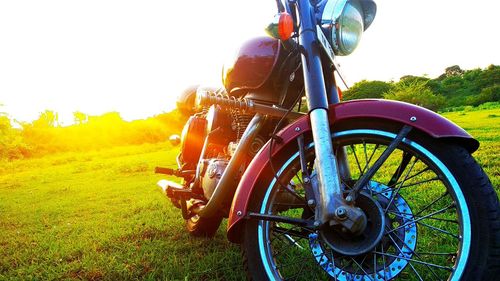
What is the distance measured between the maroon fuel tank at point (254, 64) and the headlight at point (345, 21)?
19.3 inches

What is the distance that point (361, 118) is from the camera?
1615 millimetres

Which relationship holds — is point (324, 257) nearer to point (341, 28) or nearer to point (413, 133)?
point (413, 133)

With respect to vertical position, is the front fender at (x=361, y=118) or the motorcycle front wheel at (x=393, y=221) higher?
the front fender at (x=361, y=118)

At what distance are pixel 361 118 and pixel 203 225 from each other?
1963mm

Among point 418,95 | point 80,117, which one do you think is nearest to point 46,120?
point 80,117

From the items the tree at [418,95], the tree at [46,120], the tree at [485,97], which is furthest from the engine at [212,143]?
the tree at [46,120]

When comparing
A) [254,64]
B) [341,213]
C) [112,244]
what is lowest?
[112,244]

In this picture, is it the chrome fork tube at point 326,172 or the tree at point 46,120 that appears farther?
the tree at point 46,120

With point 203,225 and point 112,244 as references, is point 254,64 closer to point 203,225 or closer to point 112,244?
point 203,225

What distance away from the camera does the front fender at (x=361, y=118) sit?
4.82 ft

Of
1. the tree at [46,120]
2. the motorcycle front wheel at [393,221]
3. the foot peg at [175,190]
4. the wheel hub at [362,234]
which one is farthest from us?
the tree at [46,120]

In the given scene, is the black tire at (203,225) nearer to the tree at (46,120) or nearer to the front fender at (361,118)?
the front fender at (361,118)

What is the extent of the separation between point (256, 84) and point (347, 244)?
3.84ft

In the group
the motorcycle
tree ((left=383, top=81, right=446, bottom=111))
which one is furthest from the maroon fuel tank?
tree ((left=383, top=81, right=446, bottom=111))
